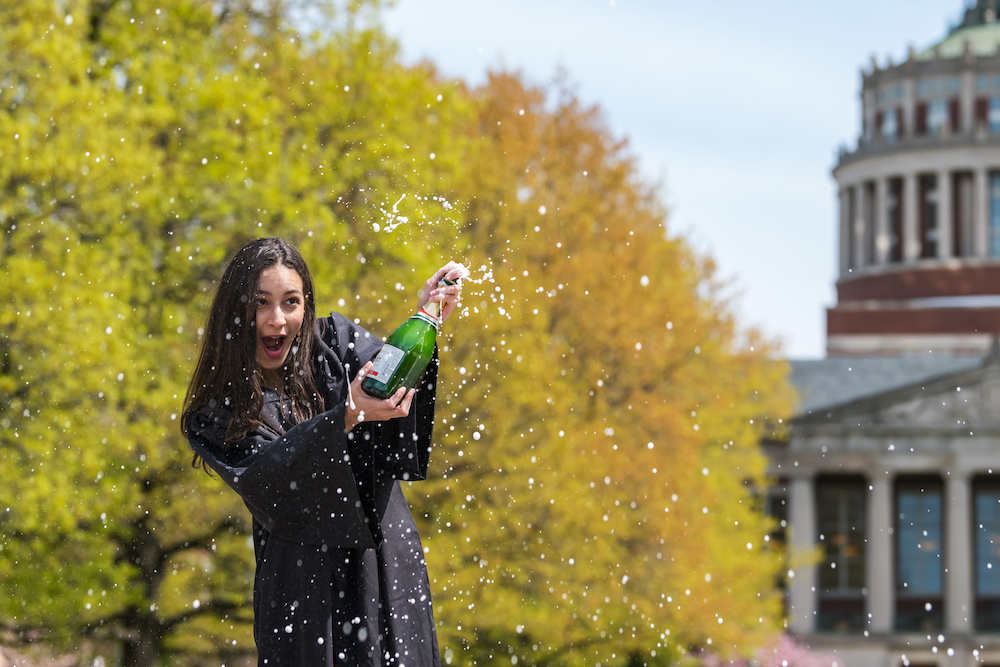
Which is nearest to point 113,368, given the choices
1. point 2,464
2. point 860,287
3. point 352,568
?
point 2,464

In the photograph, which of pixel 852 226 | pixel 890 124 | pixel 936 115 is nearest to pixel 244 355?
pixel 852 226

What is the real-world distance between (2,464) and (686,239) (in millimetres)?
14489

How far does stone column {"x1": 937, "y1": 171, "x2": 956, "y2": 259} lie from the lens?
205ft

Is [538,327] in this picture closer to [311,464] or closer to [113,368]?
[113,368]

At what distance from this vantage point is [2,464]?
1052 centimetres

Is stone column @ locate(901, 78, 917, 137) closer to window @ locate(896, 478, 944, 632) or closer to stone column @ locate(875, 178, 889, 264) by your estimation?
stone column @ locate(875, 178, 889, 264)

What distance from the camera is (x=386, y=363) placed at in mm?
3012

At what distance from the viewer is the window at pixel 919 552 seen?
4159 cm

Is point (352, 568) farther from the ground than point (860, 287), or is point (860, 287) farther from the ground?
point (860, 287)

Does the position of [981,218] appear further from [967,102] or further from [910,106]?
[910,106]

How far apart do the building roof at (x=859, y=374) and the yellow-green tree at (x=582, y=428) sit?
1866 centimetres

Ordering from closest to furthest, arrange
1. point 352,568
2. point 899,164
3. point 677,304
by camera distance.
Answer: point 352,568
point 677,304
point 899,164

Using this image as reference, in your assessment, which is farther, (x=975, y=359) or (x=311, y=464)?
(x=975, y=359)

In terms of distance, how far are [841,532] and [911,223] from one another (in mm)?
25419
